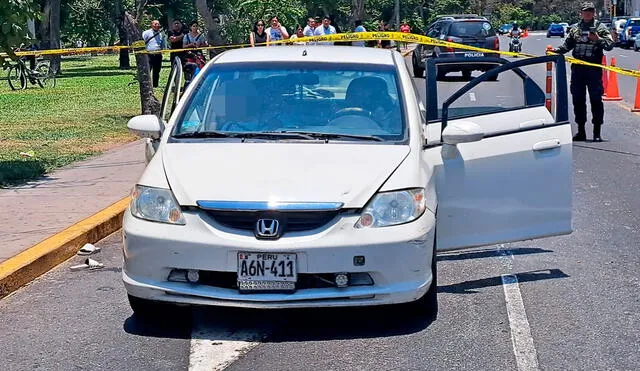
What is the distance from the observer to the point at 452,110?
857 centimetres

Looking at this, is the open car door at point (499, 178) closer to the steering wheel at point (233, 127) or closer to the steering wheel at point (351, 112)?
the steering wheel at point (351, 112)

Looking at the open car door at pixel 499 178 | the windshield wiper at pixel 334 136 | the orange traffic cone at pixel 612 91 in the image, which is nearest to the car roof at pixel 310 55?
the open car door at pixel 499 178

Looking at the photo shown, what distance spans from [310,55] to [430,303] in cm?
209

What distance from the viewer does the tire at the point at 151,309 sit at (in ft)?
20.1

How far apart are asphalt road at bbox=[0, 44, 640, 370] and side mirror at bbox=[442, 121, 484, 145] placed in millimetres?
1058

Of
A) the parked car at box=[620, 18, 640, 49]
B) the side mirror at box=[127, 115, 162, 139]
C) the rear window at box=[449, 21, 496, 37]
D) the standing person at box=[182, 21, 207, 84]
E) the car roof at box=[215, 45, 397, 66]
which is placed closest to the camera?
the side mirror at box=[127, 115, 162, 139]

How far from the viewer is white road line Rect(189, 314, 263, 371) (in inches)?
219

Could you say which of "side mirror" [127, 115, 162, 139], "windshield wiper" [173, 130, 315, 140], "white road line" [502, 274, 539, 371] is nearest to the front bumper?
"white road line" [502, 274, 539, 371]

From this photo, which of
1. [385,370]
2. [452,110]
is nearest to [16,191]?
[452,110]

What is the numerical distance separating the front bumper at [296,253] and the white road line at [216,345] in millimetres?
264

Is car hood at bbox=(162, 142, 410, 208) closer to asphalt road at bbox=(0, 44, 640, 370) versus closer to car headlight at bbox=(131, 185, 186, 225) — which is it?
car headlight at bbox=(131, 185, 186, 225)

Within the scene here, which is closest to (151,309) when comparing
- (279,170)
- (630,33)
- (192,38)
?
(279,170)

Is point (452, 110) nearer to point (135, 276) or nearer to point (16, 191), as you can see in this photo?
point (135, 276)

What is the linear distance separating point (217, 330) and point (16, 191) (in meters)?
5.32
